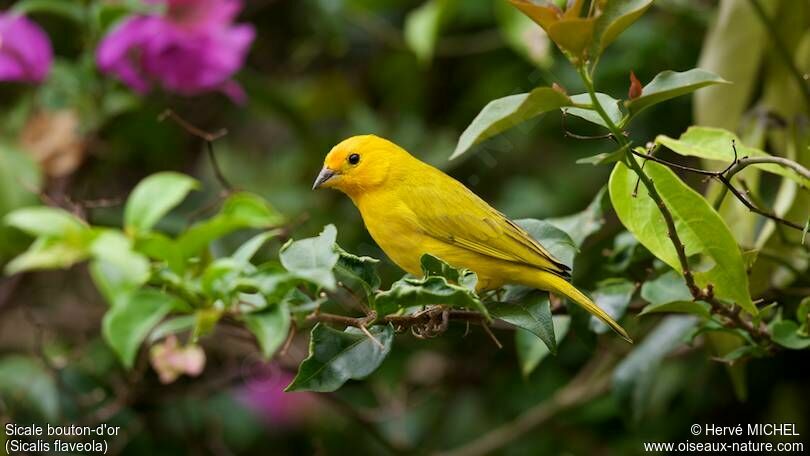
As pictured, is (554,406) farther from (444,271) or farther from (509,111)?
(509,111)

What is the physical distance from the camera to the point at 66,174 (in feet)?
8.93

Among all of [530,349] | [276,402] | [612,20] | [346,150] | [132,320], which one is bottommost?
[276,402]

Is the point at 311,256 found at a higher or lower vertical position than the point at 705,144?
lower

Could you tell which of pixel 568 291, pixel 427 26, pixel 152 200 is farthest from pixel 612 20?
pixel 427 26

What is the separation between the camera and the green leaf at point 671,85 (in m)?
1.17

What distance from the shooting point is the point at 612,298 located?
168cm

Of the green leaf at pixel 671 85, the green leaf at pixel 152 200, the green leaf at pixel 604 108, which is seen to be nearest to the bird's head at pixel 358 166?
the green leaf at pixel 152 200

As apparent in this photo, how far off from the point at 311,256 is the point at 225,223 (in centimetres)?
21

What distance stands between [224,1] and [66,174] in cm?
67

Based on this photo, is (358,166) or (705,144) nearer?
(705,144)

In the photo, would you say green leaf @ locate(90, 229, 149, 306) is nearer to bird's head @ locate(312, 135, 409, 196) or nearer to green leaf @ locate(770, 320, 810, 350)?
bird's head @ locate(312, 135, 409, 196)

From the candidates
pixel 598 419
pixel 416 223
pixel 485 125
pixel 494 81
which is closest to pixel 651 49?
pixel 494 81

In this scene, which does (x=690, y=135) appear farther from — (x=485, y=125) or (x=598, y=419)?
(x=598, y=419)

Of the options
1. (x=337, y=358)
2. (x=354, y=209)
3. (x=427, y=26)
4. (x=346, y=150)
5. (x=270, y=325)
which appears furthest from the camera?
(x=354, y=209)
